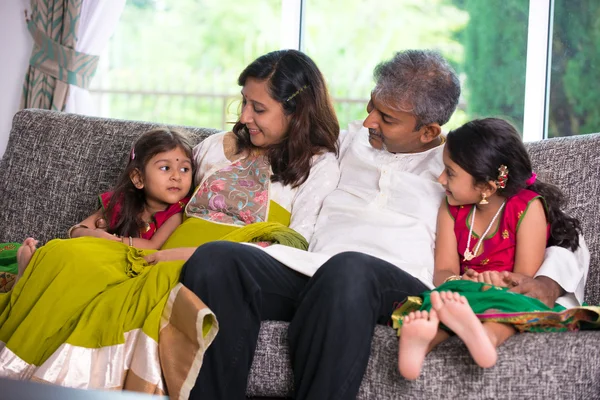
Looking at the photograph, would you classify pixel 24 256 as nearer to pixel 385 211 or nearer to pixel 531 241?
pixel 385 211

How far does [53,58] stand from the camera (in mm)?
4207

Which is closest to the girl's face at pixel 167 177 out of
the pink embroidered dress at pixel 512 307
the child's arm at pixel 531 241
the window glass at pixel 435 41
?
the pink embroidered dress at pixel 512 307

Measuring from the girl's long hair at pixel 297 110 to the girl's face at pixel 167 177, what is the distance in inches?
7.3

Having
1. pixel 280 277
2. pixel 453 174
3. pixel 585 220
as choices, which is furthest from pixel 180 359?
pixel 585 220

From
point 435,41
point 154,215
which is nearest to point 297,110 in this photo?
point 154,215

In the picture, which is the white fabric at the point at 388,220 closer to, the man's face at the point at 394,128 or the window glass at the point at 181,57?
the man's face at the point at 394,128

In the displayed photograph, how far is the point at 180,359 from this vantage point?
1.81m

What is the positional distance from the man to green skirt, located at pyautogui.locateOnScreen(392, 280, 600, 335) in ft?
0.35

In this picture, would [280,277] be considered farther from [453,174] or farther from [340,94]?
[340,94]

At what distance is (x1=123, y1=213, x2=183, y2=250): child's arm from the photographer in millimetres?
2377

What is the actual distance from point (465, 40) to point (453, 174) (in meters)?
2.47

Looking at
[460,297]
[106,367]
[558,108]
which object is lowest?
[106,367]

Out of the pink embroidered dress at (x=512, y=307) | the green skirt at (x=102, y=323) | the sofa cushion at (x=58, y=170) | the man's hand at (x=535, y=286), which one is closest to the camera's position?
the pink embroidered dress at (x=512, y=307)

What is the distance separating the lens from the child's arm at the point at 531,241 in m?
2.02
